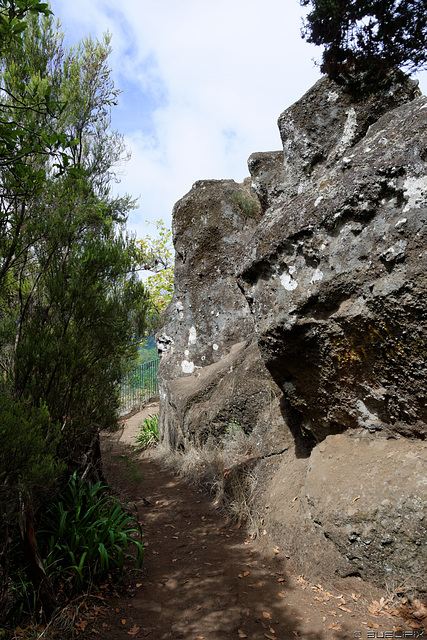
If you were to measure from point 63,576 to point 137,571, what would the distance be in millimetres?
734

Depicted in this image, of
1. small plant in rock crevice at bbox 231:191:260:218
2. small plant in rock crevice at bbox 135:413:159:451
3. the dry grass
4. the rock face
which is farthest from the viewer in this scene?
small plant in rock crevice at bbox 135:413:159:451

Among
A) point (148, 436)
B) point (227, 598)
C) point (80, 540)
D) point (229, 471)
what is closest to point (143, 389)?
point (148, 436)

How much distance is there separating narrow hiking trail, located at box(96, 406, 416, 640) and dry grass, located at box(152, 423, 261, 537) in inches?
10.4

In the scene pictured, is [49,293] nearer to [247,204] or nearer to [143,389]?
[247,204]

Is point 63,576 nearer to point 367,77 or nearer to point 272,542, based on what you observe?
point 272,542

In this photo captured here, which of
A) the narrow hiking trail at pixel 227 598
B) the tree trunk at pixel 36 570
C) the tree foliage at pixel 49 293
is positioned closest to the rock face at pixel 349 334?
the narrow hiking trail at pixel 227 598

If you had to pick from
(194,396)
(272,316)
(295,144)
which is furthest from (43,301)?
(194,396)

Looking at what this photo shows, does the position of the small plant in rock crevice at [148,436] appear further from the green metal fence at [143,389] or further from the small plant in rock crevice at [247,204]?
the small plant in rock crevice at [247,204]

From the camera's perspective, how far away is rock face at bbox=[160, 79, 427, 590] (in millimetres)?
3443

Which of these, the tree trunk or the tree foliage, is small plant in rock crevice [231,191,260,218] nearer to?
the tree foliage

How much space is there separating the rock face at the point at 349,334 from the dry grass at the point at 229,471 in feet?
0.94

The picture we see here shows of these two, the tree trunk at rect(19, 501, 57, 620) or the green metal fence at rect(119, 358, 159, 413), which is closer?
the tree trunk at rect(19, 501, 57, 620)

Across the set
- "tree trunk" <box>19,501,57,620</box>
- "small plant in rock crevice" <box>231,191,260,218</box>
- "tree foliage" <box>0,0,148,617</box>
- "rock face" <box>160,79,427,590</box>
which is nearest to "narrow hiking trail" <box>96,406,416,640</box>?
"rock face" <box>160,79,427,590</box>

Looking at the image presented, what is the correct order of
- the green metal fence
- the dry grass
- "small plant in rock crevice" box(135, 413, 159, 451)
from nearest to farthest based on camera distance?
the dry grass < "small plant in rock crevice" box(135, 413, 159, 451) < the green metal fence
